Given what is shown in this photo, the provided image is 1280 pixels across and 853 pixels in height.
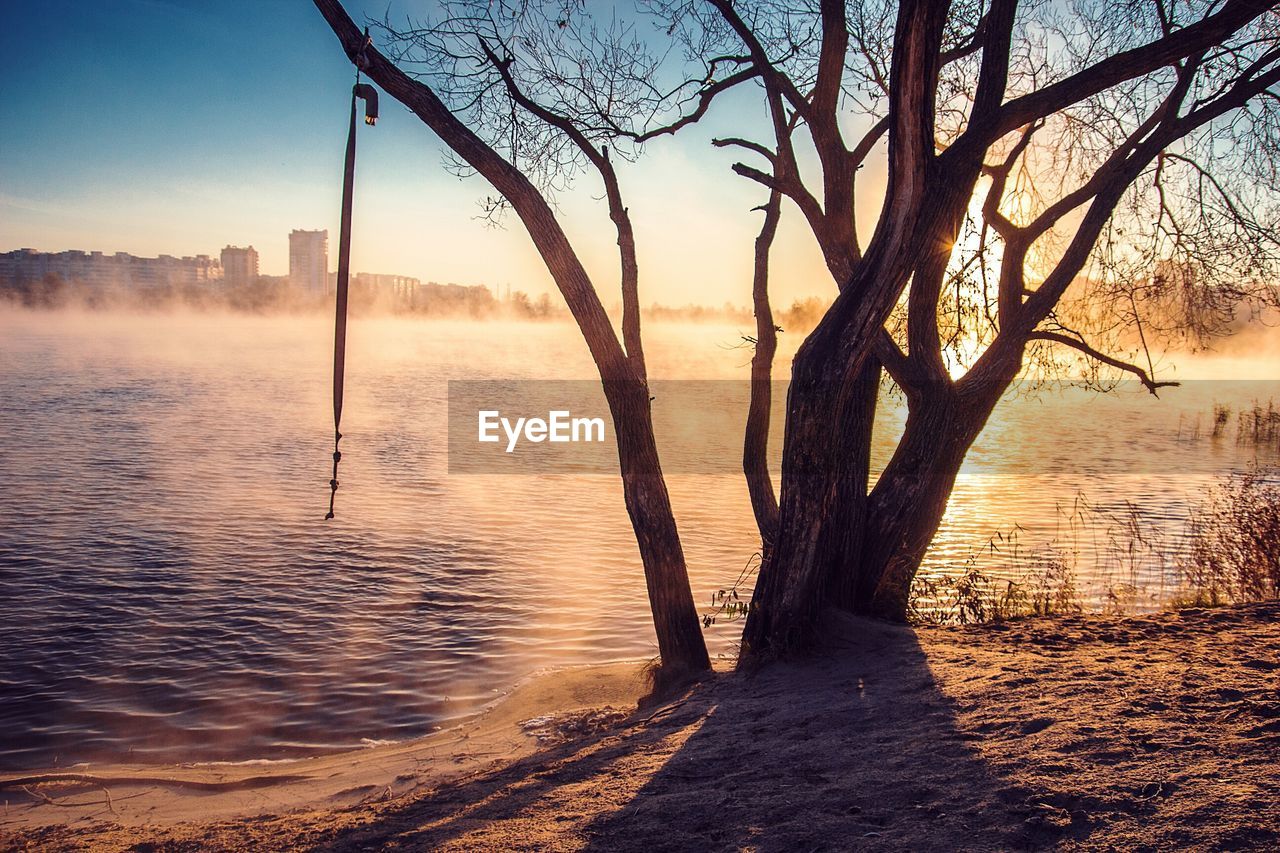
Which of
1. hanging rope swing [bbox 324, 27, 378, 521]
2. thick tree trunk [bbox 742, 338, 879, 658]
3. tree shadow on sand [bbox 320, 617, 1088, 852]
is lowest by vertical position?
tree shadow on sand [bbox 320, 617, 1088, 852]

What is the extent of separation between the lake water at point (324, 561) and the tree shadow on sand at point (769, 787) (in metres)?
2.94

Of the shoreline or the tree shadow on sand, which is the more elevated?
the tree shadow on sand

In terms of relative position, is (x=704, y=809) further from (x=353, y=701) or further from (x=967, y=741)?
(x=353, y=701)

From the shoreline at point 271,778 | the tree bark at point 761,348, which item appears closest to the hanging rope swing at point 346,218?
the shoreline at point 271,778

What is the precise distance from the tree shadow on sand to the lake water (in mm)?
2935

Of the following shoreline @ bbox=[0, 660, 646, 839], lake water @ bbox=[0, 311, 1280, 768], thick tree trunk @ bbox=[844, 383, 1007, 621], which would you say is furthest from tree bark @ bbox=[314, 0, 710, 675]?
lake water @ bbox=[0, 311, 1280, 768]

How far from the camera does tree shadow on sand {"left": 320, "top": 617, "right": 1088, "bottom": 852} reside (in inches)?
134

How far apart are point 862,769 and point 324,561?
32.2 feet

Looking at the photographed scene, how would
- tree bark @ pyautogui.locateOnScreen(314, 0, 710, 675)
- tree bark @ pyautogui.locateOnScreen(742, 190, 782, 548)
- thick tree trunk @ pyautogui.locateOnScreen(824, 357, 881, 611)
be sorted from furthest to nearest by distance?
tree bark @ pyautogui.locateOnScreen(742, 190, 782, 548)
thick tree trunk @ pyautogui.locateOnScreen(824, 357, 881, 611)
tree bark @ pyautogui.locateOnScreen(314, 0, 710, 675)

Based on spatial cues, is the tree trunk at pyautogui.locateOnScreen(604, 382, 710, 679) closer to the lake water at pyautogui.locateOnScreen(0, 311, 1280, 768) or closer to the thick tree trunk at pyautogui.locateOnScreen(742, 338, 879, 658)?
the thick tree trunk at pyautogui.locateOnScreen(742, 338, 879, 658)

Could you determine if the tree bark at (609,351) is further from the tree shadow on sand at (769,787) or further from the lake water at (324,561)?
the lake water at (324,561)

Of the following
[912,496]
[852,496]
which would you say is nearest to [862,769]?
[852,496]

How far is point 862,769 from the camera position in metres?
3.97

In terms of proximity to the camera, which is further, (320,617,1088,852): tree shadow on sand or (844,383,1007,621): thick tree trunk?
(844,383,1007,621): thick tree trunk
